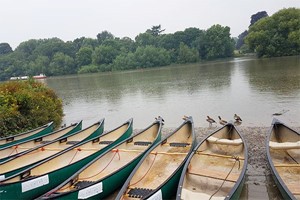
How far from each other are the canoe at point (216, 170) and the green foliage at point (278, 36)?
2150 inches

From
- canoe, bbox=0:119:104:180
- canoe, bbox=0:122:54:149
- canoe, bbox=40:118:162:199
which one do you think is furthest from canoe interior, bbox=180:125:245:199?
canoe, bbox=0:122:54:149

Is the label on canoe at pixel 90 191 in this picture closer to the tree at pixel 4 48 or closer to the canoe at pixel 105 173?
the canoe at pixel 105 173

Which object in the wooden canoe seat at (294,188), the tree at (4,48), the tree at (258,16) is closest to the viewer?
the wooden canoe seat at (294,188)

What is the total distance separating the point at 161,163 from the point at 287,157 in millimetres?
3001

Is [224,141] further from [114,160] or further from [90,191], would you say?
[90,191]

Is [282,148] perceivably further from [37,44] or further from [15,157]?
[37,44]

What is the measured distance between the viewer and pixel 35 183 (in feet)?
18.1

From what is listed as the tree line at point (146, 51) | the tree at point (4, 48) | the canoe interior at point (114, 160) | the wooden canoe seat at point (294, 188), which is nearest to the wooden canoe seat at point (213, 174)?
the wooden canoe seat at point (294, 188)

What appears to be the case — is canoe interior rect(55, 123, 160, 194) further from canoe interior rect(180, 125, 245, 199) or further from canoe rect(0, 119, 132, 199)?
canoe interior rect(180, 125, 245, 199)

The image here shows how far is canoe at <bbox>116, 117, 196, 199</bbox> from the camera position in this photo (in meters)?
5.09

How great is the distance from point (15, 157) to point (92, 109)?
12168 millimetres

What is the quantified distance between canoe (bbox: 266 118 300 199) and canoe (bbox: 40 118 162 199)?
2967 millimetres

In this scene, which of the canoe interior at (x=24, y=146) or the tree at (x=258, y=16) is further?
the tree at (x=258, y=16)

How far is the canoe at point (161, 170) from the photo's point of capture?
509 centimetres
